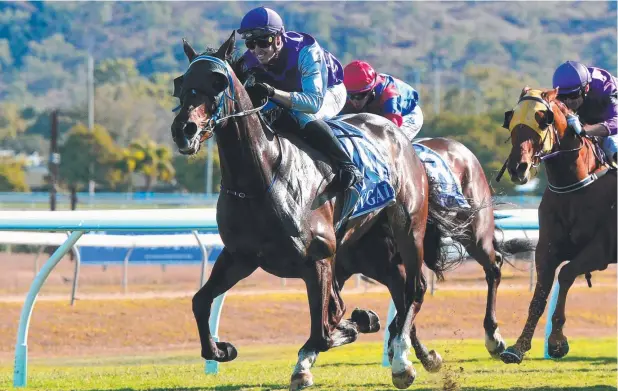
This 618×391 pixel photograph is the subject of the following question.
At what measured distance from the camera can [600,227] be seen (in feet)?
23.8

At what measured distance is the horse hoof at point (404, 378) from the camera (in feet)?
21.0

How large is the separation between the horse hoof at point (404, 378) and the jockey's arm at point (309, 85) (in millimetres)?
1420

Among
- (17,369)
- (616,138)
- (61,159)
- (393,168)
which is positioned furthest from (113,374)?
(61,159)

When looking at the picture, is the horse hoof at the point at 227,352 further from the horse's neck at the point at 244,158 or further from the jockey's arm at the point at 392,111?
the jockey's arm at the point at 392,111

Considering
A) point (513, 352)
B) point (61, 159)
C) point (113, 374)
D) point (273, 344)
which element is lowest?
point (61, 159)

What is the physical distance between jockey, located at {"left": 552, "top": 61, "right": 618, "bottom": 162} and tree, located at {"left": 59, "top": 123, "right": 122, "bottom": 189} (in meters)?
43.3

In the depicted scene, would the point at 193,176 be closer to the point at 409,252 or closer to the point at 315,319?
A: the point at 409,252

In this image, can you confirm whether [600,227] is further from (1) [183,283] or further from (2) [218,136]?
(1) [183,283]

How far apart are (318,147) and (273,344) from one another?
472 cm

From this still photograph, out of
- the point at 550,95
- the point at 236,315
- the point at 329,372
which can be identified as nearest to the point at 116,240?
the point at 236,315

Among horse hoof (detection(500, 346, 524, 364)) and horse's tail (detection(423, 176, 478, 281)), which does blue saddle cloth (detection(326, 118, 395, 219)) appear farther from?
horse hoof (detection(500, 346, 524, 364))

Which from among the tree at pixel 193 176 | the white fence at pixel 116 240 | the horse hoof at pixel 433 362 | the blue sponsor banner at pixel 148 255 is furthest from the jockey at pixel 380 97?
the tree at pixel 193 176

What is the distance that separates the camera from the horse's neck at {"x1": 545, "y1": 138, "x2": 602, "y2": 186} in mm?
7281

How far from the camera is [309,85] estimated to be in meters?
6.23
